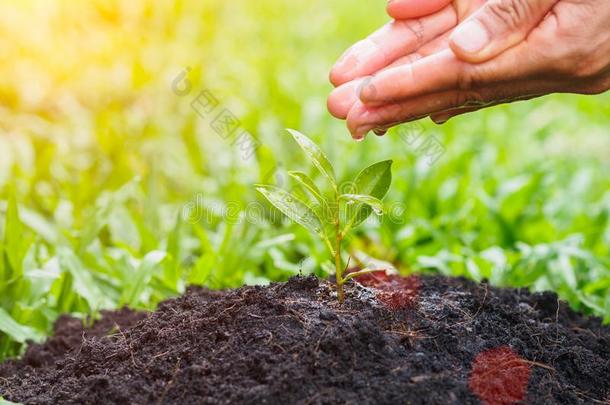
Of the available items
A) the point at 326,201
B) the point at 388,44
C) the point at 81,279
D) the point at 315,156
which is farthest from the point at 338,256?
the point at 81,279

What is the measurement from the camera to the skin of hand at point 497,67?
190 cm

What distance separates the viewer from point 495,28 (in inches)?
74.9

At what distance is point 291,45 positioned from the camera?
7.41 metres

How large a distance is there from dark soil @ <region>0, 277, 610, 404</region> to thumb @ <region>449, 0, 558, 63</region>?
71 cm

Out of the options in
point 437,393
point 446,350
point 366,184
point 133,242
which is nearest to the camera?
point 437,393

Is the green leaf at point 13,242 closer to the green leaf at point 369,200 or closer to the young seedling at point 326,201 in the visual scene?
the young seedling at point 326,201

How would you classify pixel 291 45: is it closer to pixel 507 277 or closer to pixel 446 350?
pixel 507 277

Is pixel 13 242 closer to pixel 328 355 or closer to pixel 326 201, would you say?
pixel 326 201

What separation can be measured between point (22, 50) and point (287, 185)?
273 cm

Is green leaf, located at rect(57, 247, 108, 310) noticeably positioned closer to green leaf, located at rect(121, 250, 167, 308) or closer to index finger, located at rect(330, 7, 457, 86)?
green leaf, located at rect(121, 250, 167, 308)

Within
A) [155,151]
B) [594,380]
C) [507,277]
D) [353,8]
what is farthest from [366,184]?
[353,8]

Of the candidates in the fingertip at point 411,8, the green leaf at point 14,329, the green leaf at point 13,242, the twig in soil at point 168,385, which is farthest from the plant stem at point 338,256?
the green leaf at point 13,242

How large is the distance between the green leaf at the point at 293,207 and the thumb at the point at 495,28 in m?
0.60

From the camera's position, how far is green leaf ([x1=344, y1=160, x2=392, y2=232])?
83.1 inches
